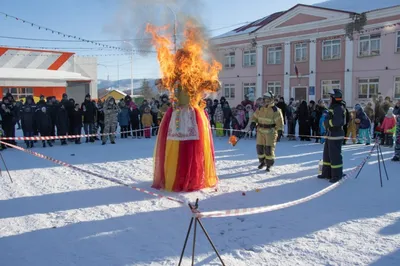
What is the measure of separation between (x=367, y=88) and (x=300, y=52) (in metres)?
5.40

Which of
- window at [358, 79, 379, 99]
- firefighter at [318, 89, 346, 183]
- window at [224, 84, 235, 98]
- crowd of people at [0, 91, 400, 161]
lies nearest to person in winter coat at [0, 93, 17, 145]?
crowd of people at [0, 91, 400, 161]

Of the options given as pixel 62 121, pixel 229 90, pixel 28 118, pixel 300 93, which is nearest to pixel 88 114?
pixel 62 121

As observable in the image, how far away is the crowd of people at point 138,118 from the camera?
12.1 metres

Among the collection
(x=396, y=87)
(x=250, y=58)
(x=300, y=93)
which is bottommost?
(x=300, y=93)

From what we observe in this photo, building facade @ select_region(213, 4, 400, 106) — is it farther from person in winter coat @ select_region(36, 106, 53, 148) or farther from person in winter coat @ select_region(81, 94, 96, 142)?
person in winter coat @ select_region(36, 106, 53, 148)

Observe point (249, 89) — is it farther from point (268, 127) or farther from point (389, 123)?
point (268, 127)

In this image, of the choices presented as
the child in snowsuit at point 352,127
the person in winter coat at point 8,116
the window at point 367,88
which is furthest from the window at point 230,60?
the person in winter coat at point 8,116

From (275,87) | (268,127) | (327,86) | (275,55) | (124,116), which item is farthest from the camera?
(275,87)

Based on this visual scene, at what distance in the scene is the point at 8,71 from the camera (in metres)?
25.0

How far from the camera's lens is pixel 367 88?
22.6 meters

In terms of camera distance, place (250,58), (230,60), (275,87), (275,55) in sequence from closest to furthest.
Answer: (275,55) → (275,87) → (250,58) → (230,60)

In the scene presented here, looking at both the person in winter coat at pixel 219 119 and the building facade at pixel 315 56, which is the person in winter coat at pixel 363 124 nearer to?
the person in winter coat at pixel 219 119

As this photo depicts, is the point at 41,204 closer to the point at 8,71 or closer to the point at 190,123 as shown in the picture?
the point at 190,123

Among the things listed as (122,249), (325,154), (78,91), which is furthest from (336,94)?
(78,91)
